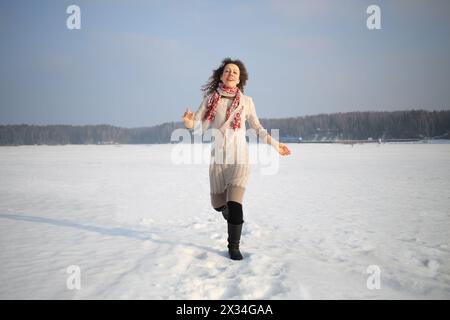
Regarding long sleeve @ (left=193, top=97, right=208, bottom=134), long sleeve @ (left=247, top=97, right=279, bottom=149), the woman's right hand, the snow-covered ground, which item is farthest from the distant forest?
the woman's right hand

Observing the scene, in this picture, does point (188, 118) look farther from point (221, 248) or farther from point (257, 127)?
point (221, 248)

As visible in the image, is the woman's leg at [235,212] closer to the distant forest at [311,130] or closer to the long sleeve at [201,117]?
the long sleeve at [201,117]

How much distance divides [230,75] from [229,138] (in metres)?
0.71

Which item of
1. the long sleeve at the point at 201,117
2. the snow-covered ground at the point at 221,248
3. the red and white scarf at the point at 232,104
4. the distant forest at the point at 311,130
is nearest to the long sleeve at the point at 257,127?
the red and white scarf at the point at 232,104

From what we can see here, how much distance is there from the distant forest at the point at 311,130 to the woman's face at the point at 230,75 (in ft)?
291

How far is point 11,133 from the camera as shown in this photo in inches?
4747

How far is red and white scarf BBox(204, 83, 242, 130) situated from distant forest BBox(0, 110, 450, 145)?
88.8 meters

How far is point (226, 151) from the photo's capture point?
319cm

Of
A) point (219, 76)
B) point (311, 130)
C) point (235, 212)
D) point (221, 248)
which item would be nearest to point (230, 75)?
point (219, 76)

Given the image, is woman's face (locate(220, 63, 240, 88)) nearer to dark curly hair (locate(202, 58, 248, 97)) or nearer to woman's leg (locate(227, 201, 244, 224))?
dark curly hair (locate(202, 58, 248, 97))

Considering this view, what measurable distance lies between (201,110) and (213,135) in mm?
312

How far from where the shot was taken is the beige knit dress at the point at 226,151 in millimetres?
3172

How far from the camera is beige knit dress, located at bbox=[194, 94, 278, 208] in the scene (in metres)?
3.17
